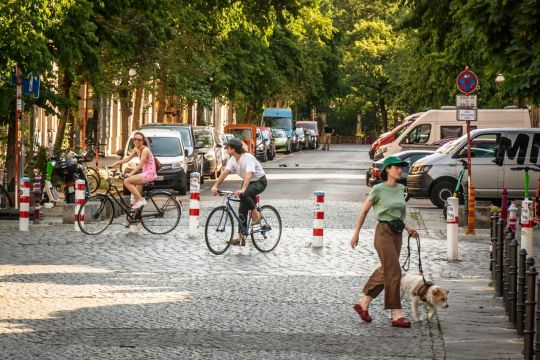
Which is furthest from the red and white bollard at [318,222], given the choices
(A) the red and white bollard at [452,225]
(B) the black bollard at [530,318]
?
(B) the black bollard at [530,318]

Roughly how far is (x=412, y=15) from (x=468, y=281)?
18.0 meters

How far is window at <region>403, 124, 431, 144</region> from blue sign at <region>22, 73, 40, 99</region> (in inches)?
692

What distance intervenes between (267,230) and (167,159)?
15468mm

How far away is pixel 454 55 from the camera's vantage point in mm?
34719

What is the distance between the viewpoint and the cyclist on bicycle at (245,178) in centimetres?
1956

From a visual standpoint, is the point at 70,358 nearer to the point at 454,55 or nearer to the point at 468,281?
the point at 468,281

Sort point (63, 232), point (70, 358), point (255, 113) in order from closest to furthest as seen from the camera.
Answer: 1. point (70, 358)
2. point (63, 232)
3. point (255, 113)

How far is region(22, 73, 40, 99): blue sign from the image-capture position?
26897 millimetres

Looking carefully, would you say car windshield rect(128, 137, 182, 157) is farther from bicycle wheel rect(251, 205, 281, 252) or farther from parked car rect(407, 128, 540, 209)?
bicycle wheel rect(251, 205, 281, 252)

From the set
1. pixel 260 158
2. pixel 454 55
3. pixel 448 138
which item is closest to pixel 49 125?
pixel 260 158

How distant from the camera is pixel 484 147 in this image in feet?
99.8

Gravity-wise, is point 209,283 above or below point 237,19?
below

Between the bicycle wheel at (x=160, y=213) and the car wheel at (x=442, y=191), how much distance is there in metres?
9.16

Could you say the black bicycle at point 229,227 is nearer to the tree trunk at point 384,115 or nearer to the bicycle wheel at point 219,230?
the bicycle wheel at point 219,230
